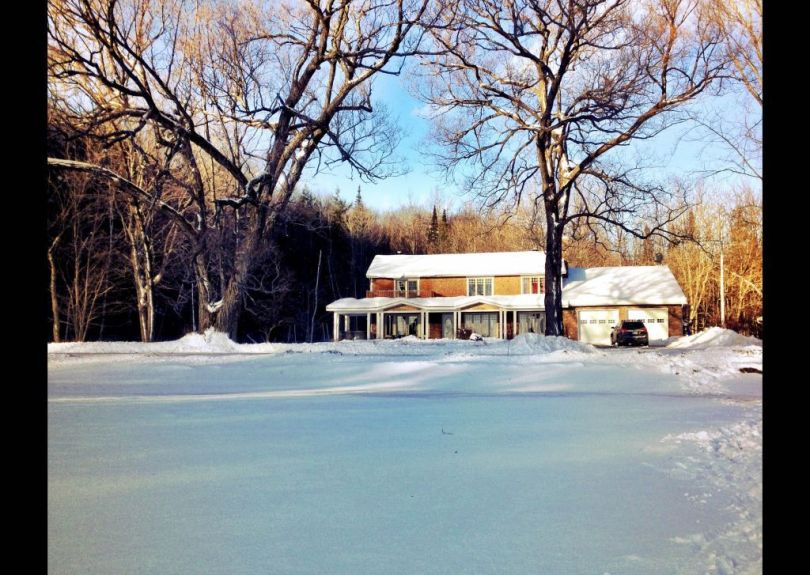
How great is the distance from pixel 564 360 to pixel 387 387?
7049 millimetres

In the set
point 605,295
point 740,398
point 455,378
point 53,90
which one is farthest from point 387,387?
point 605,295

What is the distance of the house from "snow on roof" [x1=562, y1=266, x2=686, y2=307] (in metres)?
0.07

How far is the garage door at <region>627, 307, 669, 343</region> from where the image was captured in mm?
42375

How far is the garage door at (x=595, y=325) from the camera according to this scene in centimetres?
4334

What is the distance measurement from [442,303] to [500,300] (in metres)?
4.22

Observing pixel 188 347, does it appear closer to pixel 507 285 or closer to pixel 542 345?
pixel 542 345

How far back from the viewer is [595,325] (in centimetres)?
4350

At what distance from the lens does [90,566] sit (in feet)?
11.0

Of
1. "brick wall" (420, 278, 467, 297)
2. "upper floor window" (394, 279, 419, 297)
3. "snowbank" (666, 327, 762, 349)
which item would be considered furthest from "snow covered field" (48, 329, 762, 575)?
"upper floor window" (394, 279, 419, 297)

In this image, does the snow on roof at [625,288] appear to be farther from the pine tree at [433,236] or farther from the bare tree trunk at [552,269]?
the pine tree at [433,236]

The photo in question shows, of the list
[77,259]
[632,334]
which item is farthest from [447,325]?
[77,259]

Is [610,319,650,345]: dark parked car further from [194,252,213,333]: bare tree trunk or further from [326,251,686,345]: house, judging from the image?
[194,252,213,333]: bare tree trunk

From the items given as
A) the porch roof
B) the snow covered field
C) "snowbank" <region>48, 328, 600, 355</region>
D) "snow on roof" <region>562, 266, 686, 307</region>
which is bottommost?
"snowbank" <region>48, 328, 600, 355</region>
